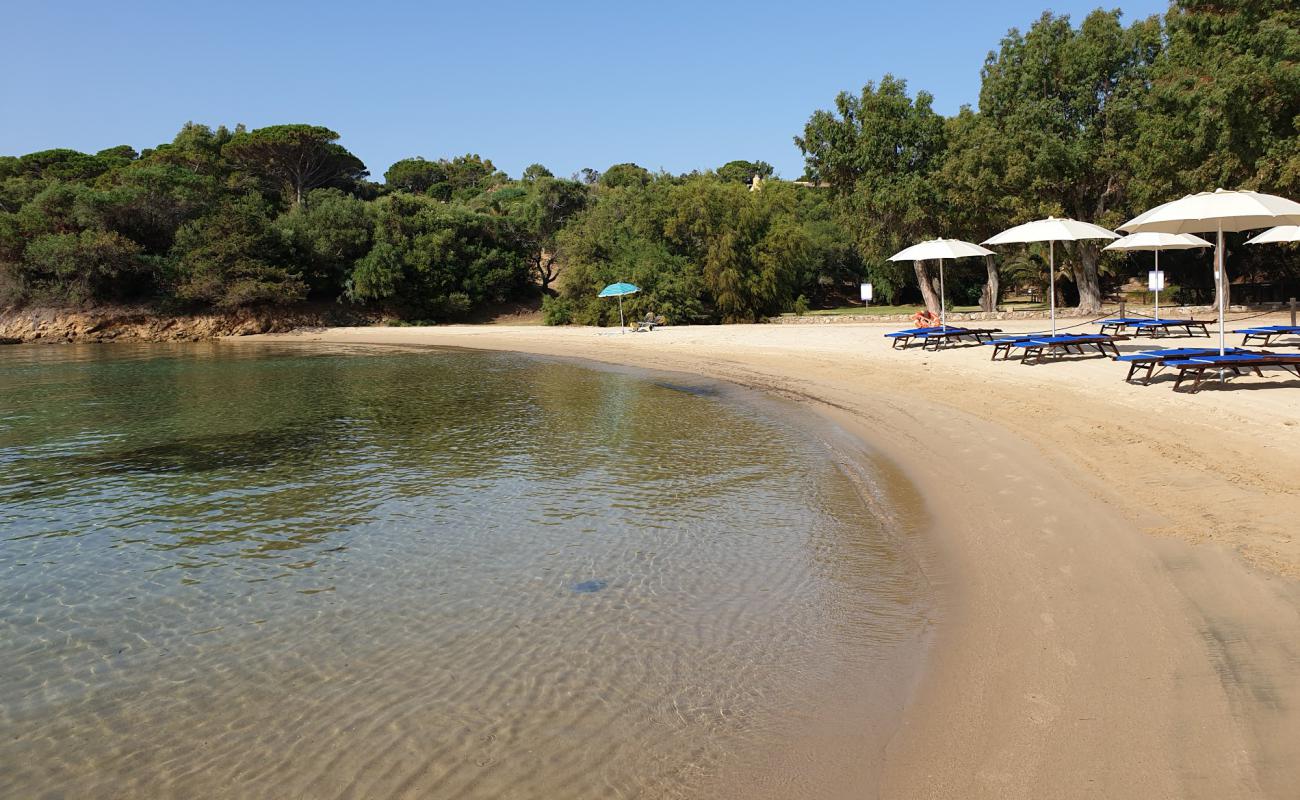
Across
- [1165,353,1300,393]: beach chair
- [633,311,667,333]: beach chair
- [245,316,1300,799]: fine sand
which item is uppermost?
[633,311,667,333]: beach chair

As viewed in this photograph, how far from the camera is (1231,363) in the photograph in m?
11.3

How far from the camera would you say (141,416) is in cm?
1698

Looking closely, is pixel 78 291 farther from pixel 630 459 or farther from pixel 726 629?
pixel 726 629

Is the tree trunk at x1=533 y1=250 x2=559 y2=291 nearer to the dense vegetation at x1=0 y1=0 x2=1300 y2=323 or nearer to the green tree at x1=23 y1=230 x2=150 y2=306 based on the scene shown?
the dense vegetation at x1=0 y1=0 x2=1300 y2=323

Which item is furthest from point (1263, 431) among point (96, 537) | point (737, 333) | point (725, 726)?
point (737, 333)

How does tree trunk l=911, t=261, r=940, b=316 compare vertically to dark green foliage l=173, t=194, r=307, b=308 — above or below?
below

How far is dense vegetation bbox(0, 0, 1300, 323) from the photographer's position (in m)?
23.5

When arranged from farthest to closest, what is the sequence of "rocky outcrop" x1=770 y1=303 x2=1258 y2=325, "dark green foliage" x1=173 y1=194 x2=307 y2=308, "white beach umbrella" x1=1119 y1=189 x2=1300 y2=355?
"dark green foliage" x1=173 y1=194 x2=307 y2=308
"rocky outcrop" x1=770 y1=303 x2=1258 y2=325
"white beach umbrella" x1=1119 y1=189 x2=1300 y2=355

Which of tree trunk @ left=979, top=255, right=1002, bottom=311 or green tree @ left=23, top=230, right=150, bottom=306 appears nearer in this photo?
tree trunk @ left=979, top=255, right=1002, bottom=311

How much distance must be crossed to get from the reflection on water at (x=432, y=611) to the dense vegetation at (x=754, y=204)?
19.1 m

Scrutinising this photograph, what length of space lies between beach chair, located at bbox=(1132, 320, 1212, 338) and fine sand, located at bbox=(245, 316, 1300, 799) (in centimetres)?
825

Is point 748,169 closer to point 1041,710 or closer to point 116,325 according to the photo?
point 116,325

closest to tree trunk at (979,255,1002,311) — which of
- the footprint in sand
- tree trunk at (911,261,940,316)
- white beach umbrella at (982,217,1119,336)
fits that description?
tree trunk at (911,261,940,316)

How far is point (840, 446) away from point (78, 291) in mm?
47913
